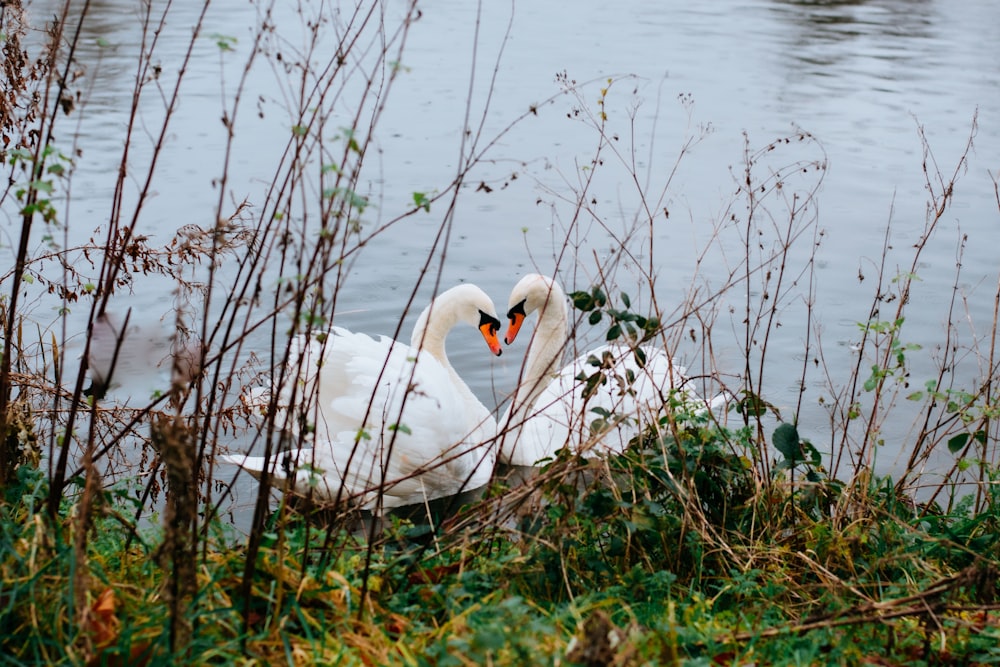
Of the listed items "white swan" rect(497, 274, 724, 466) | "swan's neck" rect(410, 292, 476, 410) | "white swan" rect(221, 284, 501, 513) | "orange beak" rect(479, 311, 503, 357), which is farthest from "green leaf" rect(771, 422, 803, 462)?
"orange beak" rect(479, 311, 503, 357)

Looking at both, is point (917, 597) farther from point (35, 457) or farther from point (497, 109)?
point (497, 109)

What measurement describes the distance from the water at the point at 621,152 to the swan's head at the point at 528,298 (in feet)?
1.38

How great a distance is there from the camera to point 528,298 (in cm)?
628

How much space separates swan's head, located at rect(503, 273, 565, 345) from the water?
422 mm

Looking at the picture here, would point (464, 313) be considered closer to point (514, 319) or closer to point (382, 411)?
point (514, 319)

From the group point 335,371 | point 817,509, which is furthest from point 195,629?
point 335,371

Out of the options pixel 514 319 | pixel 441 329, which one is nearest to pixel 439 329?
pixel 441 329

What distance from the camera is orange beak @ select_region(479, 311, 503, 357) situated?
6312 millimetres

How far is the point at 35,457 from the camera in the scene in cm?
381

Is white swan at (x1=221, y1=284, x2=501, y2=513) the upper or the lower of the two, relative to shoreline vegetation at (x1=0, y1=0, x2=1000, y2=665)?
lower

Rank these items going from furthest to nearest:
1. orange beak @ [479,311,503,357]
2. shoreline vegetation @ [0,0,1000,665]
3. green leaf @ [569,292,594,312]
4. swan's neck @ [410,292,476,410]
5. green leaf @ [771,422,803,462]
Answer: orange beak @ [479,311,503,357] < swan's neck @ [410,292,476,410] < green leaf @ [771,422,803,462] < green leaf @ [569,292,594,312] < shoreline vegetation @ [0,0,1000,665]

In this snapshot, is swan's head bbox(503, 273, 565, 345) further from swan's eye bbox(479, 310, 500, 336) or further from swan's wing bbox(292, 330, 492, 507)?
swan's wing bbox(292, 330, 492, 507)

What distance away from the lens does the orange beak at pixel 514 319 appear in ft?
20.9

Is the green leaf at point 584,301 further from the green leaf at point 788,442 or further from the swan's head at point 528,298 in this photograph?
the swan's head at point 528,298
